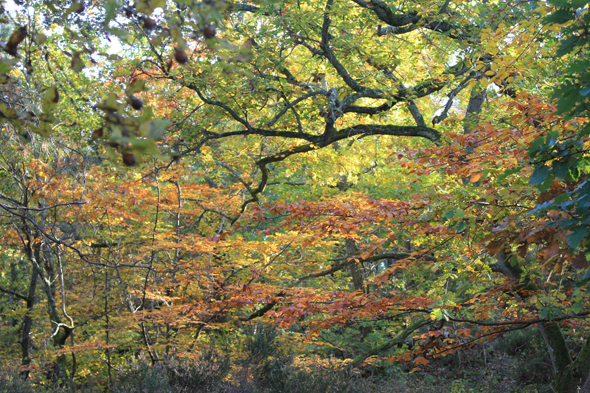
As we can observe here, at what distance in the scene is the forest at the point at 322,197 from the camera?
88.0 inches

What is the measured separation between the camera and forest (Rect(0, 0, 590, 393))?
2234mm

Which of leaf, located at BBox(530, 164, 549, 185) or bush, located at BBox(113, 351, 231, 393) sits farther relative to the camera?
bush, located at BBox(113, 351, 231, 393)

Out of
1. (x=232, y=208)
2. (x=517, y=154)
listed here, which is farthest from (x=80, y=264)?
(x=517, y=154)

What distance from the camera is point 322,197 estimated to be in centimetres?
682

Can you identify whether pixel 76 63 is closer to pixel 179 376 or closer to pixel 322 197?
pixel 179 376

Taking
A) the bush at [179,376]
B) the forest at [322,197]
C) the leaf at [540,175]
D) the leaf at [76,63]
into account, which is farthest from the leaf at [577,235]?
the bush at [179,376]

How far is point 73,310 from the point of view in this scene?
855 cm

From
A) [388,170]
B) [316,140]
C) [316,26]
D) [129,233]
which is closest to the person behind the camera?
[316,26]

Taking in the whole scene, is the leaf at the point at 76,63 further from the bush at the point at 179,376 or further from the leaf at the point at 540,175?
the bush at the point at 179,376

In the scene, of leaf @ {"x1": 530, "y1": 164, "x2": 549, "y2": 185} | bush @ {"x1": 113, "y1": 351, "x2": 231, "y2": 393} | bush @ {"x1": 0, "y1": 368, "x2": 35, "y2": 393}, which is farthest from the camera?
bush @ {"x1": 0, "y1": 368, "x2": 35, "y2": 393}

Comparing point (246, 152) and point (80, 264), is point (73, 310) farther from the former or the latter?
point (246, 152)

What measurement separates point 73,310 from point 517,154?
338 inches

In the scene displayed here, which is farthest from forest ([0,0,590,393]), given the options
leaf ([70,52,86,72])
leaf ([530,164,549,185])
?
leaf ([70,52,86,72])

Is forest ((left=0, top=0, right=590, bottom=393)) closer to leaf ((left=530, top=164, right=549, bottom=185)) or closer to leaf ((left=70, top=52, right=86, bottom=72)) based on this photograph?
leaf ((left=530, top=164, right=549, bottom=185))
